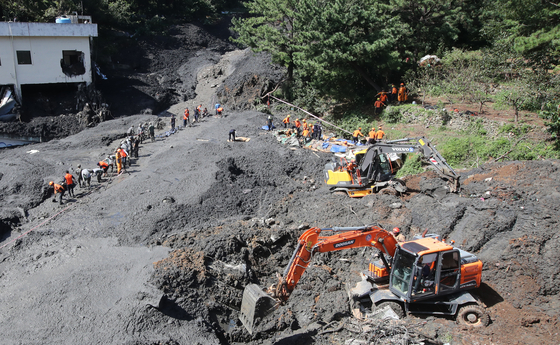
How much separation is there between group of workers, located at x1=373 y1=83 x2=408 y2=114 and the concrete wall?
20.3m

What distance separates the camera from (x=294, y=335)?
927cm

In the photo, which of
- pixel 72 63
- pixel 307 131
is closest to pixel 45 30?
pixel 72 63

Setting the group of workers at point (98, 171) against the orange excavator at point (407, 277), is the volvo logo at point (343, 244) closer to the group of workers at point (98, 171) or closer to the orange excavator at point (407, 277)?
the orange excavator at point (407, 277)

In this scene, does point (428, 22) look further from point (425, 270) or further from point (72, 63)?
point (72, 63)

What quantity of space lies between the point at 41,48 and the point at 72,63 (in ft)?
8.07

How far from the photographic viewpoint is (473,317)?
9.02 metres

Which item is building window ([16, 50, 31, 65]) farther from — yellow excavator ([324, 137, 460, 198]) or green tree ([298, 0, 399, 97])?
yellow excavator ([324, 137, 460, 198])

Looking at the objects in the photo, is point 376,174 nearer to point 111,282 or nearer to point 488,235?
point 488,235

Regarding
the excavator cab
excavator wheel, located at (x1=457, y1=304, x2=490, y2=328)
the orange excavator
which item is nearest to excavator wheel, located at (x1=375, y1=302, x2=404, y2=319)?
the orange excavator

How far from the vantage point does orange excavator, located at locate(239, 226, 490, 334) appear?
8.91 meters

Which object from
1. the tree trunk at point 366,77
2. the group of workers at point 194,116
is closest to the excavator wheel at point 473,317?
the tree trunk at point 366,77

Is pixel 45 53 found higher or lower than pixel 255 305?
higher

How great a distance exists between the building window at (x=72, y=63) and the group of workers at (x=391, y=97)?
20.7m

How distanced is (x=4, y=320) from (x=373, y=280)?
852 cm
